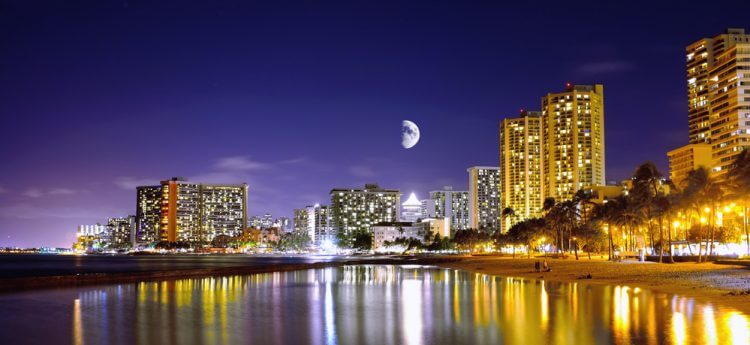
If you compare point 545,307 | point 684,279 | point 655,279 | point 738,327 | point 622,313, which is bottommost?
point 655,279

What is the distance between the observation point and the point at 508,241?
6718 inches

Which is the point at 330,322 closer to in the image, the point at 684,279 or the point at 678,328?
the point at 678,328

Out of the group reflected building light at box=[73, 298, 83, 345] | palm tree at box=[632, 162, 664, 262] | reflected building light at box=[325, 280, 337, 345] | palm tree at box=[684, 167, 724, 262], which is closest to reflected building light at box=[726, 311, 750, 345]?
reflected building light at box=[325, 280, 337, 345]

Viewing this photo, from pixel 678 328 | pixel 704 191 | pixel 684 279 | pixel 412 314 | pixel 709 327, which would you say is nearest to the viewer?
pixel 709 327

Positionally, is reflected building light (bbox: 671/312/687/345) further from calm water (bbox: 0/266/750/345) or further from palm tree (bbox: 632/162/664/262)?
palm tree (bbox: 632/162/664/262)

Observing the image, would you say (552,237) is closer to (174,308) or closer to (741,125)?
(741,125)

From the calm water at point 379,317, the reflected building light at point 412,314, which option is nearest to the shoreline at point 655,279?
the calm water at point 379,317

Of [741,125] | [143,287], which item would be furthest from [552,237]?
[143,287]

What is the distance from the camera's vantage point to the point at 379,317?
37.3 meters

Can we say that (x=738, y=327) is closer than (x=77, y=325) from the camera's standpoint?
Yes

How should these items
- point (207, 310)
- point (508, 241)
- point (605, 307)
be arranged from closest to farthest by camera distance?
point (605, 307), point (207, 310), point (508, 241)

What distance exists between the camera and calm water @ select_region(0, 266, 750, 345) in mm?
28703

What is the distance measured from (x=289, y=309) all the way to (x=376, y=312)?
19.2 feet

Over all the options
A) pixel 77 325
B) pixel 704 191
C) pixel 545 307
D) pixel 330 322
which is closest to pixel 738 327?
pixel 545 307
